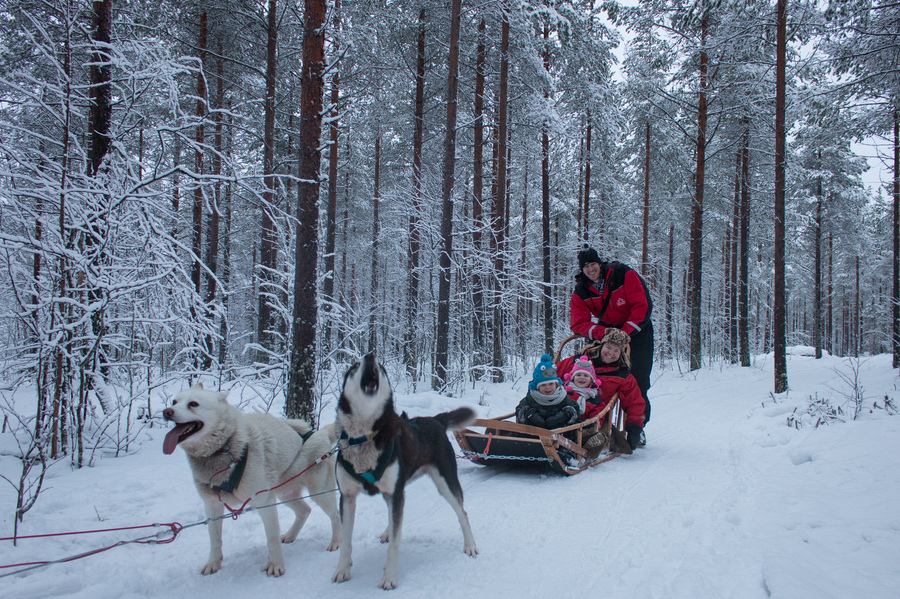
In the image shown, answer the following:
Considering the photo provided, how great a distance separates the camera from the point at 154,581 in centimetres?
281

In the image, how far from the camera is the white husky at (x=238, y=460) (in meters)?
2.71

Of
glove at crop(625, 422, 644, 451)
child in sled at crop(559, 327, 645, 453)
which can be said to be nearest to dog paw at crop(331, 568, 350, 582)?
child in sled at crop(559, 327, 645, 453)

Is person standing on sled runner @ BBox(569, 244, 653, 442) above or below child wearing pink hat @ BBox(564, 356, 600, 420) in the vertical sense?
above

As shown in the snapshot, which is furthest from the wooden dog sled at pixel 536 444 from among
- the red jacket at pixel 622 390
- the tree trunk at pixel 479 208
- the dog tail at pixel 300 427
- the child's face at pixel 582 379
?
the tree trunk at pixel 479 208

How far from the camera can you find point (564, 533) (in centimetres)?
350

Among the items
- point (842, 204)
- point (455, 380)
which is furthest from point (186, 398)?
point (842, 204)

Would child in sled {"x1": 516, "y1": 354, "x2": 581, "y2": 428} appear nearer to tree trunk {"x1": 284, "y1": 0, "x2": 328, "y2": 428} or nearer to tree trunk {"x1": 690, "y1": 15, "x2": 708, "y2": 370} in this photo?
tree trunk {"x1": 284, "y1": 0, "x2": 328, "y2": 428}

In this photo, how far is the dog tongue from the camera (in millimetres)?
2476

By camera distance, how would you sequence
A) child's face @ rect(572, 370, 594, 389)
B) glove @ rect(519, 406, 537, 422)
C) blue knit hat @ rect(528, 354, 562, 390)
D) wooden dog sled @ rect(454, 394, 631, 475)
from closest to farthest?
1. wooden dog sled @ rect(454, 394, 631, 475)
2. blue knit hat @ rect(528, 354, 562, 390)
3. glove @ rect(519, 406, 537, 422)
4. child's face @ rect(572, 370, 594, 389)

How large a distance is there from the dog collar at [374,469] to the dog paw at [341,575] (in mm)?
564

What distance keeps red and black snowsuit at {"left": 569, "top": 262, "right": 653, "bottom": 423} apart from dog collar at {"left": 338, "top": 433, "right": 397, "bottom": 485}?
4.55 meters

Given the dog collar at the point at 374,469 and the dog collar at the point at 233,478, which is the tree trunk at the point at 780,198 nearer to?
the dog collar at the point at 374,469

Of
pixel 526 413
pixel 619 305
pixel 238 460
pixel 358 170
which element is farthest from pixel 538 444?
pixel 358 170

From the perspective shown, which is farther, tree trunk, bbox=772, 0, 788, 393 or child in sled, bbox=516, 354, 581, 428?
tree trunk, bbox=772, 0, 788, 393
